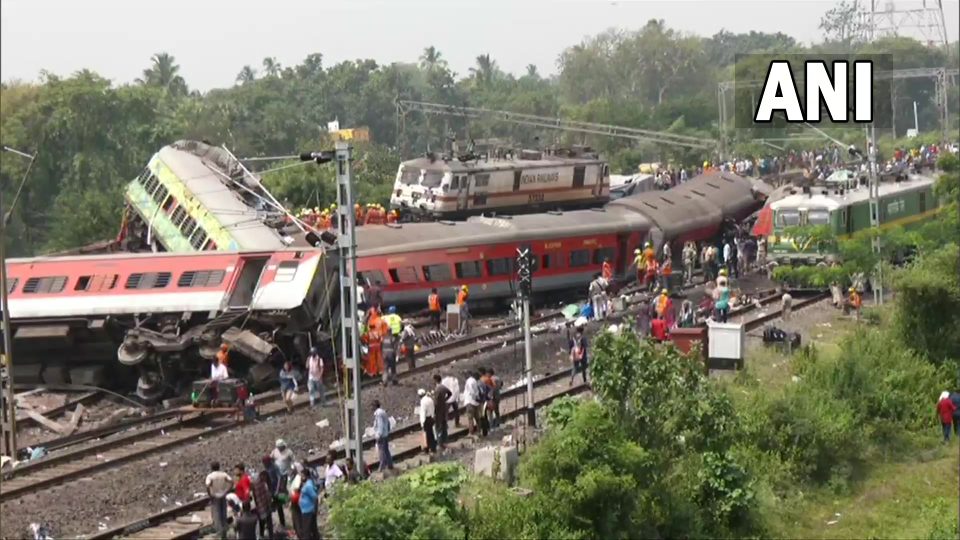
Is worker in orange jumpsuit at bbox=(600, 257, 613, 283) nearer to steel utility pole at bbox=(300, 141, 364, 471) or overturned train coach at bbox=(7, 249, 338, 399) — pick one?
overturned train coach at bbox=(7, 249, 338, 399)

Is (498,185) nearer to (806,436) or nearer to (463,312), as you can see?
(463,312)

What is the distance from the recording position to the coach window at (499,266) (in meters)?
36.0

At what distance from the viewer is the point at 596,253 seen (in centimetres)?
3850

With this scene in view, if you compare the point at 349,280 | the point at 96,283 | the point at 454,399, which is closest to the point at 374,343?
the point at 454,399

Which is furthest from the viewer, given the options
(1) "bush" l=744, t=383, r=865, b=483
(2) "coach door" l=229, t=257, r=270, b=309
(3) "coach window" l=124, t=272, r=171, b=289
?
(3) "coach window" l=124, t=272, r=171, b=289

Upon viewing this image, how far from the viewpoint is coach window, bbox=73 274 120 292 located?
100 ft

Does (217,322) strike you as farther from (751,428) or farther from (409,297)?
(751,428)

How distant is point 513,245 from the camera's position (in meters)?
36.4

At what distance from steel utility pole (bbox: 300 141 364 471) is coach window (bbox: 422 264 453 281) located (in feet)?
42.8

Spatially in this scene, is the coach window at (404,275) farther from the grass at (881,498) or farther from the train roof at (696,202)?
the grass at (881,498)

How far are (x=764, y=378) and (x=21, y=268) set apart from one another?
51.5 ft

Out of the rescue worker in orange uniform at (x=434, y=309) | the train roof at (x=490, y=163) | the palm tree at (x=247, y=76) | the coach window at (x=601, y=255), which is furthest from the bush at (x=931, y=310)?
the palm tree at (x=247, y=76)

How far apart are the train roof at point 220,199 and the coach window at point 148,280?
3.65 meters

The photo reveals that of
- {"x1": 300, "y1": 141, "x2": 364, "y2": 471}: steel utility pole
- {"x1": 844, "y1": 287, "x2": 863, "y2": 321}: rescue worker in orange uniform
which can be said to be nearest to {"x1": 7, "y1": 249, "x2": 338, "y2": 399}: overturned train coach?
{"x1": 300, "y1": 141, "x2": 364, "y2": 471}: steel utility pole
